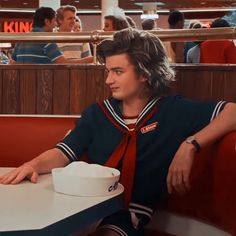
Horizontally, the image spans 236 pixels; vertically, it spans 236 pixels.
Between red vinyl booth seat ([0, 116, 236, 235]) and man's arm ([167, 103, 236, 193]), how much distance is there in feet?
0.13

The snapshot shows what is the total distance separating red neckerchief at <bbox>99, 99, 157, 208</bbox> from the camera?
2094mm

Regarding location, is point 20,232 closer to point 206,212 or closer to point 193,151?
point 193,151

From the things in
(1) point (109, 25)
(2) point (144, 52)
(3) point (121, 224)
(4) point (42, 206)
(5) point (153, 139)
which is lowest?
(3) point (121, 224)

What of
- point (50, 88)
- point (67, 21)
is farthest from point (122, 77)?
point (67, 21)

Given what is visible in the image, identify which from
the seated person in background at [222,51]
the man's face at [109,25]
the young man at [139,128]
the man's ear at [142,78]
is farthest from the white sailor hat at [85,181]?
the man's face at [109,25]

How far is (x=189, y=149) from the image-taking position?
1.97 meters

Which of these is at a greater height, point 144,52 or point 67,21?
point 67,21

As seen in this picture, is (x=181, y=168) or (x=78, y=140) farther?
(x=78, y=140)

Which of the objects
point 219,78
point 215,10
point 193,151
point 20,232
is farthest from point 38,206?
point 215,10

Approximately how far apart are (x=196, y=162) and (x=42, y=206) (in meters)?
0.80

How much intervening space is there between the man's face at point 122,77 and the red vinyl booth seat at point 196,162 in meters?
0.39

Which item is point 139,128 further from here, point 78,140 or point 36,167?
point 36,167

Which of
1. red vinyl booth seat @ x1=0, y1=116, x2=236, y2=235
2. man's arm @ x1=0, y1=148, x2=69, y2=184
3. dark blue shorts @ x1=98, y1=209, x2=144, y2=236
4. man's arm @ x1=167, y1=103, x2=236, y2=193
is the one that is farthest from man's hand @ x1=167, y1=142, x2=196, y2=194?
man's arm @ x1=0, y1=148, x2=69, y2=184

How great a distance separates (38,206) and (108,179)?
25 cm
